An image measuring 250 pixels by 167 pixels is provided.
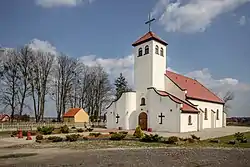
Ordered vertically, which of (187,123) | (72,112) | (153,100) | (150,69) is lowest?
(187,123)

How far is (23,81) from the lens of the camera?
4606 centimetres

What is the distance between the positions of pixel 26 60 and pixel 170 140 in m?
36.7

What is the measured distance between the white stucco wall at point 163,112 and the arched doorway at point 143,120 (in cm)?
71

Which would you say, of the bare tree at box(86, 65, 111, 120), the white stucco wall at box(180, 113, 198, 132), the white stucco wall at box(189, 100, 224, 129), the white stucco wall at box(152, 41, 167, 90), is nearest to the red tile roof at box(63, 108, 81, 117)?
the bare tree at box(86, 65, 111, 120)

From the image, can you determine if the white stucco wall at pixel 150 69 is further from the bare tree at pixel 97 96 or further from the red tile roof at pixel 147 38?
the bare tree at pixel 97 96

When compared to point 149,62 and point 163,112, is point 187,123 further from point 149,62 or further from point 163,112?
point 149,62

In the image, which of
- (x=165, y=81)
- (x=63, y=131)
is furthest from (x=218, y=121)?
(x=63, y=131)

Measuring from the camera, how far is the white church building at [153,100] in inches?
1218

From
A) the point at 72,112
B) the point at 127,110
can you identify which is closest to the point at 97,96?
the point at 72,112

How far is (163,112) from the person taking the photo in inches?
1228

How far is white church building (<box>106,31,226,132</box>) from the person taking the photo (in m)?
30.9

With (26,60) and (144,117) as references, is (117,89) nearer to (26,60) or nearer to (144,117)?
(26,60)

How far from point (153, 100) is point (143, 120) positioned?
10.6ft

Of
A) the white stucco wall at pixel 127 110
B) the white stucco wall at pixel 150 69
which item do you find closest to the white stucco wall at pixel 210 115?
the white stucco wall at pixel 150 69
